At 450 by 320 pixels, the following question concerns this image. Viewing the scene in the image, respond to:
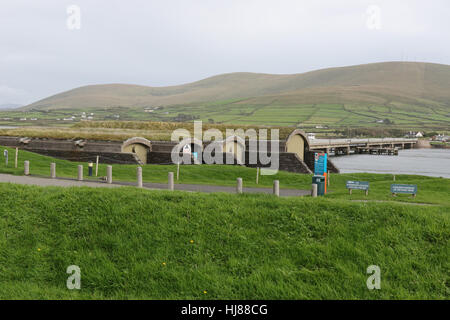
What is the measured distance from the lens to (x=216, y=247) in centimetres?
944

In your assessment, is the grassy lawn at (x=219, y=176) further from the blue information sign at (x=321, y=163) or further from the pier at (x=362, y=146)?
the pier at (x=362, y=146)

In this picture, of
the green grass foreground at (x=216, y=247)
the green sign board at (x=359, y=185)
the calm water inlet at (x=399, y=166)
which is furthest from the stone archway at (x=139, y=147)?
the calm water inlet at (x=399, y=166)

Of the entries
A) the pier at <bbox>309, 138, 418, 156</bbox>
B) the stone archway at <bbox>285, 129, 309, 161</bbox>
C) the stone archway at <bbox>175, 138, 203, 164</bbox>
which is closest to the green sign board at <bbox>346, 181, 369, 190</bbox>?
the stone archway at <bbox>175, 138, 203, 164</bbox>

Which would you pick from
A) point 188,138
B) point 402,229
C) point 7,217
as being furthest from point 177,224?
point 188,138

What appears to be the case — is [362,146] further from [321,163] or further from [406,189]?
[321,163]

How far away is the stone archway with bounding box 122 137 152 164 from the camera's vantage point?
40.2m

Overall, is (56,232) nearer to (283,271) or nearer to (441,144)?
(283,271)

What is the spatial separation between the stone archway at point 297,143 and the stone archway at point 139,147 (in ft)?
52.1

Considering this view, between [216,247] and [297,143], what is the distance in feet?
136

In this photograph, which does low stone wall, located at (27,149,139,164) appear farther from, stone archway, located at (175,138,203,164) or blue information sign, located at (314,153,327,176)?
blue information sign, located at (314,153,327,176)

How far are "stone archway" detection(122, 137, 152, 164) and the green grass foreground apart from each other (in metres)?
28.5

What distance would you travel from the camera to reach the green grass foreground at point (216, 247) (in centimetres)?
810

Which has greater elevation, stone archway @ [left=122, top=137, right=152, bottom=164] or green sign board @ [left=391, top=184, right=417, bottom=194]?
stone archway @ [left=122, top=137, right=152, bottom=164]

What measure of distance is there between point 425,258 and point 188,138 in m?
35.8
